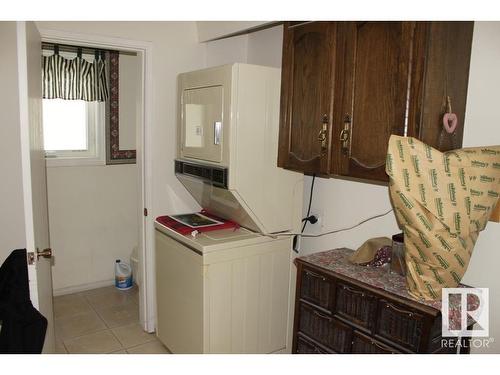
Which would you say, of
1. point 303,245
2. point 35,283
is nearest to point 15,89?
point 35,283

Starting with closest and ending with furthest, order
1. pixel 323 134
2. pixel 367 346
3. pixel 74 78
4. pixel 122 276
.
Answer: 1. pixel 367 346
2. pixel 323 134
3. pixel 74 78
4. pixel 122 276

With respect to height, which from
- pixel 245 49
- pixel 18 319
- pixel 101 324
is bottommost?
pixel 101 324

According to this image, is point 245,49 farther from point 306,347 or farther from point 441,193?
point 306,347

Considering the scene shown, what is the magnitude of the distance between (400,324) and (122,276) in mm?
2750

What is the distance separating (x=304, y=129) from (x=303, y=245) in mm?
898

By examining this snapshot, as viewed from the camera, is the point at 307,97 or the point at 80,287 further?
the point at 80,287

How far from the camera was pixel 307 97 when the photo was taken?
208 centimetres

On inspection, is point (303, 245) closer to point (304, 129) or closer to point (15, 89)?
point (304, 129)

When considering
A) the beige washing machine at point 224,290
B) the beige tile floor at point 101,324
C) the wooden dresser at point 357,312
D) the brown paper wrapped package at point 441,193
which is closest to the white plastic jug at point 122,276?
the beige tile floor at point 101,324

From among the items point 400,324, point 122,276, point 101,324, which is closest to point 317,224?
point 400,324

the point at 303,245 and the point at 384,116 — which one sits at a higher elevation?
the point at 384,116

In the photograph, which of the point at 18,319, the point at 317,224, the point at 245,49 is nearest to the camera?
the point at 18,319
